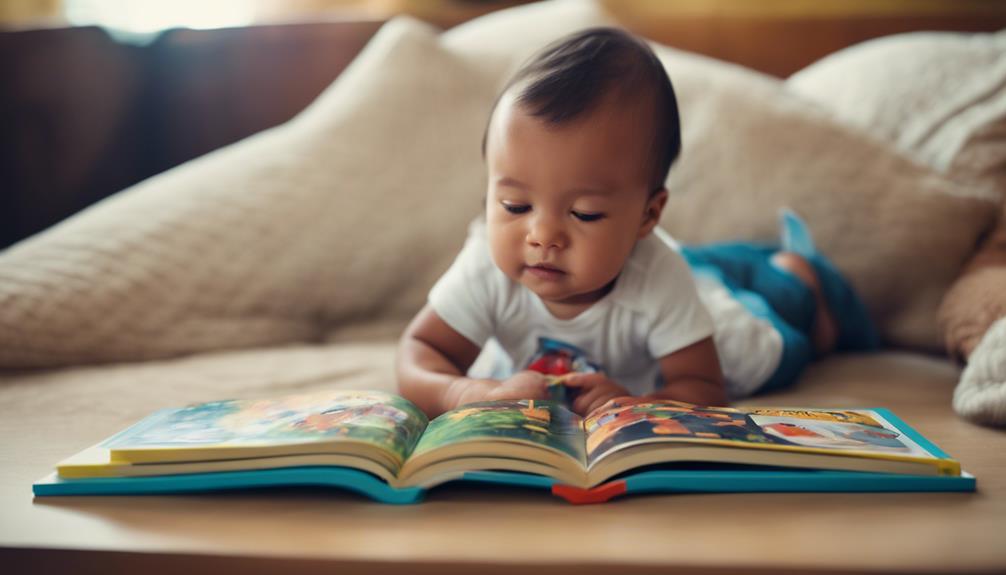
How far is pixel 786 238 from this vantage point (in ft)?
4.83

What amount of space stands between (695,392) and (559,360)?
17 cm

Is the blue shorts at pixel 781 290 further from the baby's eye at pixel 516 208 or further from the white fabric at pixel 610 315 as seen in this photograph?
the baby's eye at pixel 516 208

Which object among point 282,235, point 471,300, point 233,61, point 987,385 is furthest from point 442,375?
point 233,61

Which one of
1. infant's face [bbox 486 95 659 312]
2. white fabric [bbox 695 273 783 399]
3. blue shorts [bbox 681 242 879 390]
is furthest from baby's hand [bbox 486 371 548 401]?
blue shorts [bbox 681 242 879 390]

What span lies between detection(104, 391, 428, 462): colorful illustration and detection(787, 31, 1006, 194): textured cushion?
3.61 ft

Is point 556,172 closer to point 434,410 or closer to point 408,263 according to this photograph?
point 434,410

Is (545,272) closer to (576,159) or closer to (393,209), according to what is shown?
(576,159)

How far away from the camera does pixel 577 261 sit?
3.24ft

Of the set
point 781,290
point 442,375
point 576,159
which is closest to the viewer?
point 576,159

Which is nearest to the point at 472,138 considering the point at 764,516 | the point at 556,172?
the point at 556,172

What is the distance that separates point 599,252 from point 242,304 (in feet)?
2.29

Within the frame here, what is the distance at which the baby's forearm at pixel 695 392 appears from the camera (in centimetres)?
104

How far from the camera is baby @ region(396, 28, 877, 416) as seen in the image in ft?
3.16

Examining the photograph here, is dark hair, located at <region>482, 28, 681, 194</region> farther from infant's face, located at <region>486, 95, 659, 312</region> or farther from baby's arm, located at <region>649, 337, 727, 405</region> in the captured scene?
baby's arm, located at <region>649, 337, 727, 405</region>
